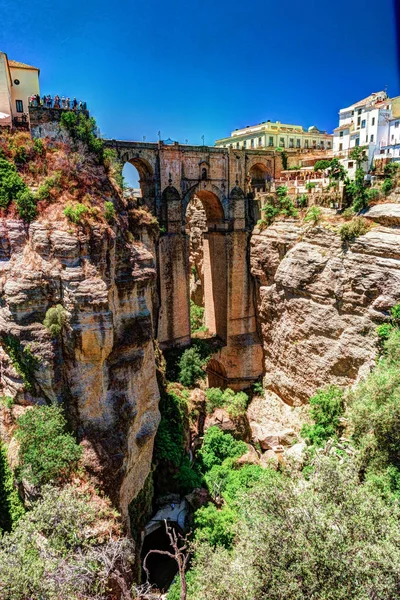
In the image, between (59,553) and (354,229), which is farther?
(354,229)

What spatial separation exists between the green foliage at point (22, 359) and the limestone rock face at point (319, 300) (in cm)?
1617

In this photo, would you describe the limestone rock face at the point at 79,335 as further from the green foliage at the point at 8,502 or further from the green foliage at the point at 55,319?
the green foliage at the point at 8,502

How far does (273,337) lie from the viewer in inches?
1141

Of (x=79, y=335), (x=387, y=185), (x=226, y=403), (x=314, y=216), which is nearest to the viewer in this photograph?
(x=79, y=335)

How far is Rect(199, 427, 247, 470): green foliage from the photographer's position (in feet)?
69.4

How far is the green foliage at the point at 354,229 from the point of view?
22047mm

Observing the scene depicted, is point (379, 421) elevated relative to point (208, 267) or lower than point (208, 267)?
lower

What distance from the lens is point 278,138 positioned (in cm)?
4366

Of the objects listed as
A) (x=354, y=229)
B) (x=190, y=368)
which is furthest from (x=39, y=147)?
(x=354, y=229)

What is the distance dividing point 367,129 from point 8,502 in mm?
34257

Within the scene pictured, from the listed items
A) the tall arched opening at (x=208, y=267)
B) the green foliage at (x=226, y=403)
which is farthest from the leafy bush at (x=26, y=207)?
the green foliage at (x=226, y=403)

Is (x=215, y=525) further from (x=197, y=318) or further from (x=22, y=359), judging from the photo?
(x=197, y=318)

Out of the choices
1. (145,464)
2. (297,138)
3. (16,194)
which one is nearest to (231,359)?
(145,464)

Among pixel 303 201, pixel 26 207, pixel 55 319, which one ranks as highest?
pixel 303 201
